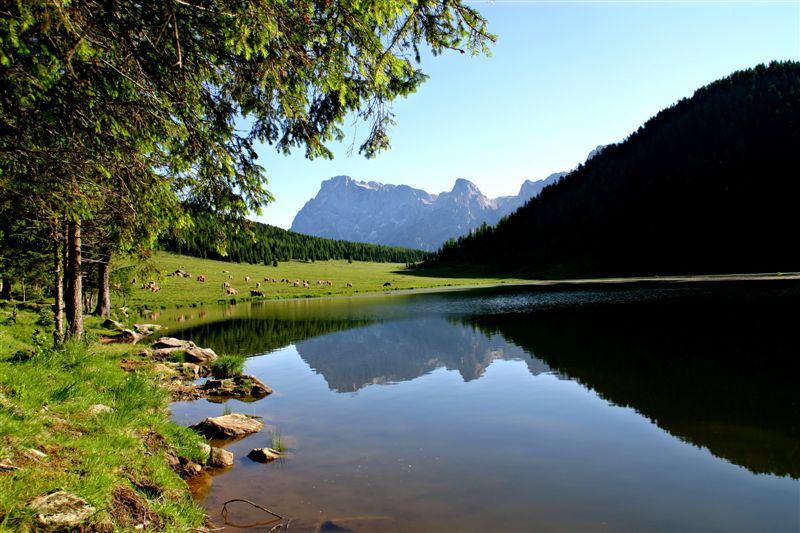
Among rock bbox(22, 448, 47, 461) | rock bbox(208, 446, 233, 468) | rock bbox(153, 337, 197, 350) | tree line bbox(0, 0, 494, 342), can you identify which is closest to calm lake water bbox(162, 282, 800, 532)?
rock bbox(208, 446, 233, 468)

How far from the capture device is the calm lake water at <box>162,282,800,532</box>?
26.4 feet

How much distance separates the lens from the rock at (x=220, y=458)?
398 inches

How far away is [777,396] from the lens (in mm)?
14008

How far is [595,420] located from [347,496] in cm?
814

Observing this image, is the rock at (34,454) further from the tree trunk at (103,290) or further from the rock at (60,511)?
the tree trunk at (103,290)

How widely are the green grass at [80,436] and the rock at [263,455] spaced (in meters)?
1.26

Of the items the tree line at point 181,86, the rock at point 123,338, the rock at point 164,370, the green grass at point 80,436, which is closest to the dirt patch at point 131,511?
the green grass at point 80,436

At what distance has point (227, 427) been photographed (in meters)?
12.3

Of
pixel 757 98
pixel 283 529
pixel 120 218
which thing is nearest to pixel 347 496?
pixel 283 529

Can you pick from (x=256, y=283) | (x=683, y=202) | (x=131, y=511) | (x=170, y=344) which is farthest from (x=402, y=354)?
(x=683, y=202)

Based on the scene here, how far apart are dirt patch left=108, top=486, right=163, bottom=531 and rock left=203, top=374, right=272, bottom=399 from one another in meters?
10.8

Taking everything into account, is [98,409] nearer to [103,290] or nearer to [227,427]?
[227,427]

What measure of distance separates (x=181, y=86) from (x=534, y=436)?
11.7m

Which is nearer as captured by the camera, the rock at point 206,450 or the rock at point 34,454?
the rock at point 34,454
